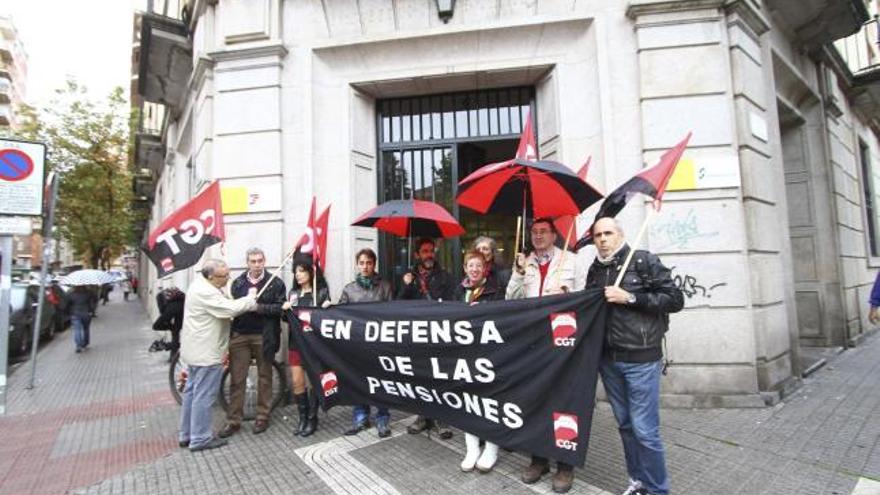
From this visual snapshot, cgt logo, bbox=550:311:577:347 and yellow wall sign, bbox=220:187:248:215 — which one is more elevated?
yellow wall sign, bbox=220:187:248:215

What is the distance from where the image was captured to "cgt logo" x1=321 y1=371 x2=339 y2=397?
469 cm

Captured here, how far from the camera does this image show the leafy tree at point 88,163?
23.1m

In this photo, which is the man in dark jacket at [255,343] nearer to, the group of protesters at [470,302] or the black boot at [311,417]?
the group of protesters at [470,302]

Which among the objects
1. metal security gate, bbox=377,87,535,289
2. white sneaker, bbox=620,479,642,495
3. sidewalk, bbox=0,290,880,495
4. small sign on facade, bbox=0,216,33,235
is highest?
metal security gate, bbox=377,87,535,289

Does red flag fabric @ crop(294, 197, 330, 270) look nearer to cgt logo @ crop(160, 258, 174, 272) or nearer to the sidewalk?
cgt logo @ crop(160, 258, 174, 272)

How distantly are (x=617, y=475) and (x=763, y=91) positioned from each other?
5.81 meters

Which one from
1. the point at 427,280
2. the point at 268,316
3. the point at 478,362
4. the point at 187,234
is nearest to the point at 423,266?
the point at 427,280

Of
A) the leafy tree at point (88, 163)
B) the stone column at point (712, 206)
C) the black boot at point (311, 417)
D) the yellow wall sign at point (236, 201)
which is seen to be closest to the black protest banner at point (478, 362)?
the black boot at point (311, 417)

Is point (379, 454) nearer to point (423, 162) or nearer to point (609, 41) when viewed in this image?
point (423, 162)

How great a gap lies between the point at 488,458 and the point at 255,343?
9.50 ft

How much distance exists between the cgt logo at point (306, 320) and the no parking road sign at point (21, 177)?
4369 millimetres

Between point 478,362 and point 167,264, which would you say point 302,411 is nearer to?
point 167,264

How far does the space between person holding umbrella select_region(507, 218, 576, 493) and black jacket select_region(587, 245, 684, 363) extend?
70 centimetres

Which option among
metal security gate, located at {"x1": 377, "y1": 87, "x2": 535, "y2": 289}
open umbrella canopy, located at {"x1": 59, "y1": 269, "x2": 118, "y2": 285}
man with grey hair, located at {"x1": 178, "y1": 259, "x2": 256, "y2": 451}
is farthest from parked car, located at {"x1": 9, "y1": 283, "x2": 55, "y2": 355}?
metal security gate, located at {"x1": 377, "y1": 87, "x2": 535, "y2": 289}
